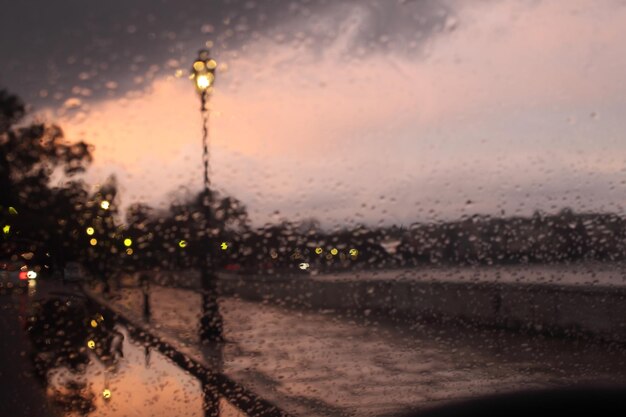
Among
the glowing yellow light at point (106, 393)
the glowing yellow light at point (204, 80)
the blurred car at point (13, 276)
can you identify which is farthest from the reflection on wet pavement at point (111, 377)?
the blurred car at point (13, 276)

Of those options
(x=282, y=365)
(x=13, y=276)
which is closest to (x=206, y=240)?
(x=282, y=365)

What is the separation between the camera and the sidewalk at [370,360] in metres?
9.70

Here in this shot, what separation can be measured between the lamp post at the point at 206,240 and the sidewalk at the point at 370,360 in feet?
Result: 1.18

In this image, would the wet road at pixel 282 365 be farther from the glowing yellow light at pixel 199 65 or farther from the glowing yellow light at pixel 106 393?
the glowing yellow light at pixel 199 65

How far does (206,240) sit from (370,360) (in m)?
2.88

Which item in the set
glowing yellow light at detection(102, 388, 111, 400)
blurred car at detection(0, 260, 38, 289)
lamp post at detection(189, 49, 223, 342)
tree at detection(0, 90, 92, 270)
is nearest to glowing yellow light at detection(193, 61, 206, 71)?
lamp post at detection(189, 49, 223, 342)

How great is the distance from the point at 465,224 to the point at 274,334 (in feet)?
18.5

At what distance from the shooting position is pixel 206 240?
41.4 feet

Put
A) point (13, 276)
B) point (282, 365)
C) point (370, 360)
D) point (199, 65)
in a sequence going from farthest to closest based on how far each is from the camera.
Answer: point (13, 276), point (370, 360), point (282, 365), point (199, 65)

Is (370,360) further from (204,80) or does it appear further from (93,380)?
(204,80)

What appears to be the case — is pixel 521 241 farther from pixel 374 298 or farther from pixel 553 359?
pixel 374 298

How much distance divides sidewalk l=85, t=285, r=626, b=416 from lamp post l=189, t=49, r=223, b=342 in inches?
14.2

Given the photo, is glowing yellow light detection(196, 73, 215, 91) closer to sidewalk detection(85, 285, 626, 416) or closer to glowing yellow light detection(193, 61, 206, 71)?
glowing yellow light detection(193, 61, 206, 71)

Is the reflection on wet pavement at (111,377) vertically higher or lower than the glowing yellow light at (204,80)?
lower
